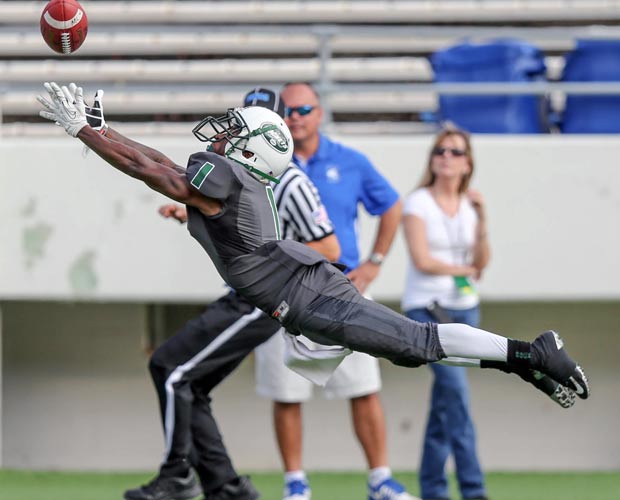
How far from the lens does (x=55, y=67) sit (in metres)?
10.1

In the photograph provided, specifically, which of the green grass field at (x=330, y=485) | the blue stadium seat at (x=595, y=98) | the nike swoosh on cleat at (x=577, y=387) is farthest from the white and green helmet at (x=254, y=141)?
the blue stadium seat at (x=595, y=98)

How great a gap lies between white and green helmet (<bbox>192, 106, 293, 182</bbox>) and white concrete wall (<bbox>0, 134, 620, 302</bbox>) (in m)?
2.71

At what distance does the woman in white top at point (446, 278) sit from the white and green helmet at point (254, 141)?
1.71 metres

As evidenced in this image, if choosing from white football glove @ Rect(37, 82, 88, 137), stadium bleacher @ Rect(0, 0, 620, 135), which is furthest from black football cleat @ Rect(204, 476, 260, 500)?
stadium bleacher @ Rect(0, 0, 620, 135)

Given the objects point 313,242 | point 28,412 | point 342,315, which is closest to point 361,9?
point 28,412

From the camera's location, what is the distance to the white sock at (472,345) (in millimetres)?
5086

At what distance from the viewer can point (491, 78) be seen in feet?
27.6

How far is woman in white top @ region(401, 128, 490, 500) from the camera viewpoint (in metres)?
6.69

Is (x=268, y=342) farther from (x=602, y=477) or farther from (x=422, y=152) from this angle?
(x=602, y=477)

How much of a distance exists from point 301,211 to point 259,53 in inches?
181

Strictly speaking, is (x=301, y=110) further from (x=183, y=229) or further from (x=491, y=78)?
(x=491, y=78)

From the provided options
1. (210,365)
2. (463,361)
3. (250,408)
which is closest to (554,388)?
(463,361)

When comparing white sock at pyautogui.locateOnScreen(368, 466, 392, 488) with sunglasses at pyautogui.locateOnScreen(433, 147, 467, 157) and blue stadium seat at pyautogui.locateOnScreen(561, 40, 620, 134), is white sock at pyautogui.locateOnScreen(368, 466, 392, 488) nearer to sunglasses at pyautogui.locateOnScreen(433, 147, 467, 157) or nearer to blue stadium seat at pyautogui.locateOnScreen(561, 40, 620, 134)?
sunglasses at pyautogui.locateOnScreen(433, 147, 467, 157)

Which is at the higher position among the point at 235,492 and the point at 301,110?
the point at 301,110
